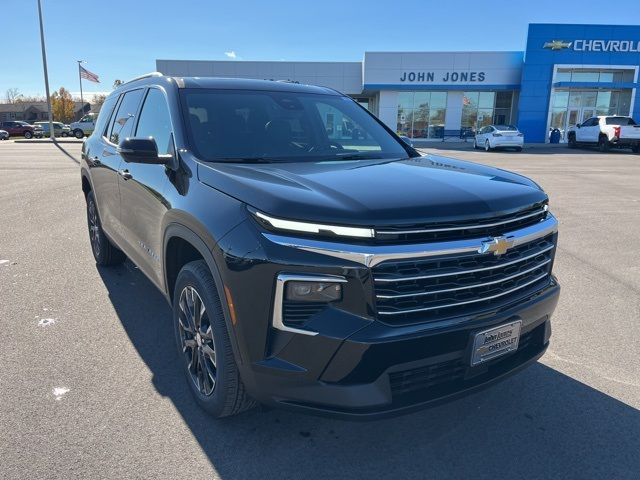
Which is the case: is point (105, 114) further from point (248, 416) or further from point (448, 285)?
point (448, 285)

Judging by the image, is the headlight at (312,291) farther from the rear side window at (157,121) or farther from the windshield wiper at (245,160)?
the rear side window at (157,121)

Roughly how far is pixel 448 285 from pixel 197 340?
148cm

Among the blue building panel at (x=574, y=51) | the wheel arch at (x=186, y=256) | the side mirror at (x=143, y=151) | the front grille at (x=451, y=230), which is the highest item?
the blue building panel at (x=574, y=51)

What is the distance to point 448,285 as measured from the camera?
227 cm

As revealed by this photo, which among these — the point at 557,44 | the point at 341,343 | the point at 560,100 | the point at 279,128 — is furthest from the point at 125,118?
the point at 560,100

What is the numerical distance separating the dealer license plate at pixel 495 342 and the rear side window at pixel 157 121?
2.16 m

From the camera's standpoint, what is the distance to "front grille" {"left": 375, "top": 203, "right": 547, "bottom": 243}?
2.14 meters

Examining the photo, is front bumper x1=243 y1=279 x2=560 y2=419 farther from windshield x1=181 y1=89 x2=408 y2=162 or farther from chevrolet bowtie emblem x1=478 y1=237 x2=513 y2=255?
windshield x1=181 y1=89 x2=408 y2=162

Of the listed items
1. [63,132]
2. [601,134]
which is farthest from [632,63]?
[63,132]

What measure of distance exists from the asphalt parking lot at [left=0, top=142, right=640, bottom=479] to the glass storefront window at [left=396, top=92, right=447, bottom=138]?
3471 centimetres

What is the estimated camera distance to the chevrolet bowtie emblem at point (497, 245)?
2.31m

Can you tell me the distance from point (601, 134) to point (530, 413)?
29485mm

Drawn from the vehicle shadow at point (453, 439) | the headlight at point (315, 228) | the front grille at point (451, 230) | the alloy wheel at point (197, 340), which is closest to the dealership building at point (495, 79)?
the alloy wheel at point (197, 340)

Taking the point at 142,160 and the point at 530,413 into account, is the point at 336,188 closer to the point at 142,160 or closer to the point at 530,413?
the point at 142,160
